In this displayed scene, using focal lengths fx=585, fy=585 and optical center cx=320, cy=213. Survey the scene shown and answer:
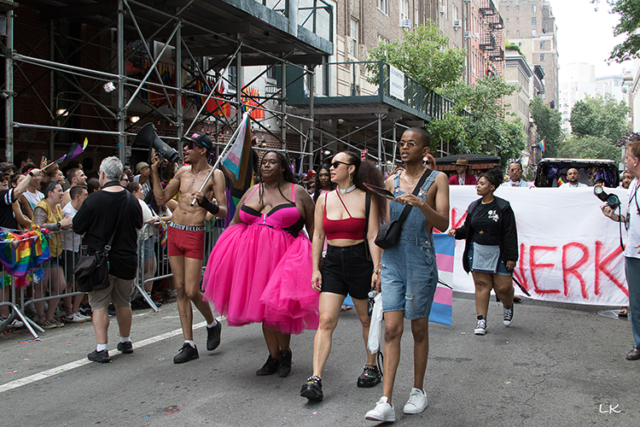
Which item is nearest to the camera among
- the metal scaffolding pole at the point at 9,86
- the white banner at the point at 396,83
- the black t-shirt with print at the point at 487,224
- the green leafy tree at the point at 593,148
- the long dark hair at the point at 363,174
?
the long dark hair at the point at 363,174

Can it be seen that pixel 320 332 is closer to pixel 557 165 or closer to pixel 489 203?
pixel 489 203

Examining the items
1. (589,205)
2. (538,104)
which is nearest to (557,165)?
(589,205)

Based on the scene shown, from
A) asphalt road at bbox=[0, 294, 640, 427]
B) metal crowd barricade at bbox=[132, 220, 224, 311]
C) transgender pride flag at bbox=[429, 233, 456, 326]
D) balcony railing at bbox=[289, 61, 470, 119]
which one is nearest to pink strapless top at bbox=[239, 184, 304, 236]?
asphalt road at bbox=[0, 294, 640, 427]

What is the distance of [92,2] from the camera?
11969 mm

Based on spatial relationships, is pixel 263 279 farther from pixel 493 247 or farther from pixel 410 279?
pixel 493 247

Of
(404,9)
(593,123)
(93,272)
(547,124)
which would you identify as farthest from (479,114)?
(593,123)

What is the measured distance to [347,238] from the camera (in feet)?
15.4

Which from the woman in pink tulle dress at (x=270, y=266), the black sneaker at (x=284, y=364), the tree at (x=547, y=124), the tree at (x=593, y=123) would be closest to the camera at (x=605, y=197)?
the woman in pink tulle dress at (x=270, y=266)

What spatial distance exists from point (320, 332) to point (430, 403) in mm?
1012

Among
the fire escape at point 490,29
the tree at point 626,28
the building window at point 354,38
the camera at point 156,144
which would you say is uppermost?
the fire escape at point 490,29

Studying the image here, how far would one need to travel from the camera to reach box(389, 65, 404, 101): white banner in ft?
70.1

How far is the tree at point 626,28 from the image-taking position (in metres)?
20.9

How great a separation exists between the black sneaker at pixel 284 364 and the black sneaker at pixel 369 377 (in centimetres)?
65

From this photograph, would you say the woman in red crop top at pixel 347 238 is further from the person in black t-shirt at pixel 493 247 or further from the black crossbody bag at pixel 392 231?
the person in black t-shirt at pixel 493 247
